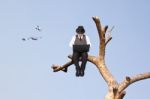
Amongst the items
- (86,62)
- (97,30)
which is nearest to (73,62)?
(86,62)

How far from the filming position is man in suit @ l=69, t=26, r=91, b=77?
11.6 meters

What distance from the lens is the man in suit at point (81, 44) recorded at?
38.0 feet

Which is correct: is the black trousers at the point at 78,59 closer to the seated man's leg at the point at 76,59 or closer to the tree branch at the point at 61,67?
the seated man's leg at the point at 76,59

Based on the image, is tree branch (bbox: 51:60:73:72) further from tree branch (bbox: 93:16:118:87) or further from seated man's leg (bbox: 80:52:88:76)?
tree branch (bbox: 93:16:118:87)

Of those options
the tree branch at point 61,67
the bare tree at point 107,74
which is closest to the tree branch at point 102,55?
the bare tree at point 107,74

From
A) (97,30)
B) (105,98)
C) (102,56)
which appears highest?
(97,30)

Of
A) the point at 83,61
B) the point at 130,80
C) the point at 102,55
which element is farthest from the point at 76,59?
the point at 130,80

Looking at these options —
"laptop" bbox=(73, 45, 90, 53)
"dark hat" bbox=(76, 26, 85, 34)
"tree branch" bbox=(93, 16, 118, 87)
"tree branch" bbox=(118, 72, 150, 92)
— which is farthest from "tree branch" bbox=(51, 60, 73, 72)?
"tree branch" bbox=(118, 72, 150, 92)

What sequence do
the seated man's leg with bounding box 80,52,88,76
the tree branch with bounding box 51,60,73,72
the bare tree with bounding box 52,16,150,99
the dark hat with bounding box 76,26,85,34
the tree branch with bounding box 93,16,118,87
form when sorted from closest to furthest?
the bare tree with bounding box 52,16,150,99
the tree branch with bounding box 93,16,118,87
the dark hat with bounding box 76,26,85,34
the seated man's leg with bounding box 80,52,88,76
the tree branch with bounding box 51,60,73,72

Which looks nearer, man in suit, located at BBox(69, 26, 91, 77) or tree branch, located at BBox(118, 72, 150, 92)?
tree branch, located at BBox(118, 72, 150, 92)

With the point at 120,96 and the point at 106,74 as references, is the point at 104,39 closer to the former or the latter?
the point at 106,74

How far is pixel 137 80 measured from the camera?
1114cm

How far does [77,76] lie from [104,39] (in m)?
1.33

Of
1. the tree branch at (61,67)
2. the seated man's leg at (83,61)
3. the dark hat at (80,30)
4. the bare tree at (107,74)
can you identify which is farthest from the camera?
the tree branch at (61,67)
